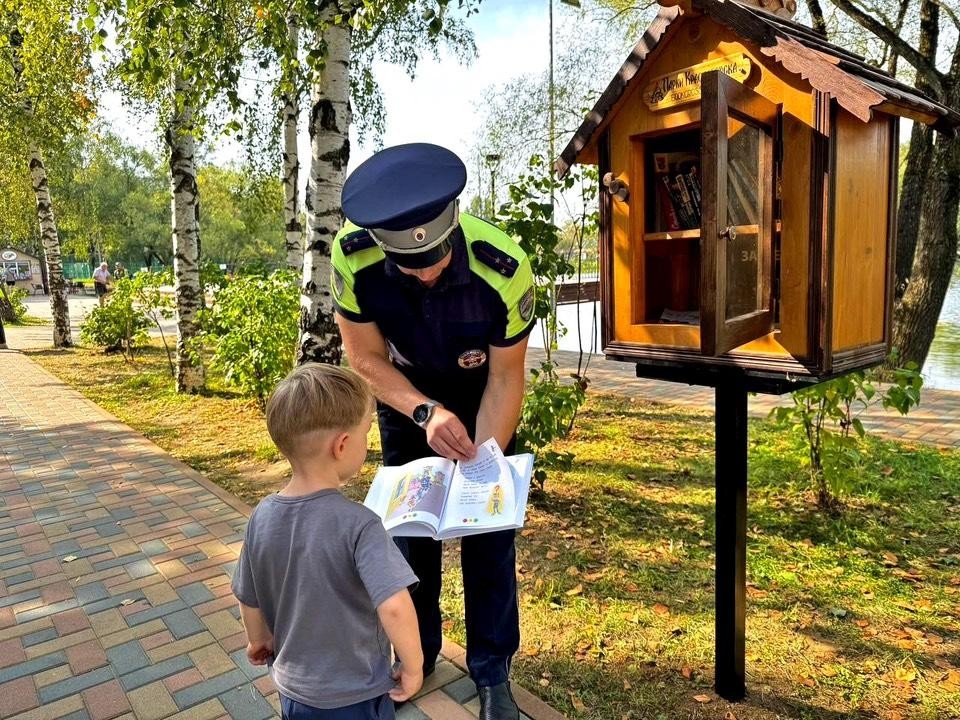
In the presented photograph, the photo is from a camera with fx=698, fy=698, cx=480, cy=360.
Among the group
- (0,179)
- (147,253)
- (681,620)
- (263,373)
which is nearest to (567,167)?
(681,620)

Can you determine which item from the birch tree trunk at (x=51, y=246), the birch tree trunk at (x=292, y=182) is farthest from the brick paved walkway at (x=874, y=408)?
the birch tree trunk at (x=51, y=246)

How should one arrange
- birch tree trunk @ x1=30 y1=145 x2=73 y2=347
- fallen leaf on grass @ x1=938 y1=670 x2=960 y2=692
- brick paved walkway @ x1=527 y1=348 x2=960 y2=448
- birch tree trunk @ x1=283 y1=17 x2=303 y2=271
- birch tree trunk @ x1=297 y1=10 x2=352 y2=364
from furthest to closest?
1. birch tree trunk @ x1=30 y1=145 x2=73 y2=347
2. birch tree trunk @ x1=283 y1=17 x2=303 y2=271
3. brick paved walkway @ x1=527 y1=348 x2=960 y2=448
4. birch tree trunk @ x1=297 y1=10 x2=352 y2=364
5. fallen leaf on grass @ x1=938 y1=670 x2=960 y2=692

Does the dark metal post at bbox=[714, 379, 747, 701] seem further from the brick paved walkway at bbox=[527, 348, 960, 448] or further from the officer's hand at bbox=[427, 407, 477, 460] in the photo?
the brick paved walkway at bbox=[527, 348, 960, 448]

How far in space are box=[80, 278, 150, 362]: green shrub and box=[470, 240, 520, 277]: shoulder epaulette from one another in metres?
10.9

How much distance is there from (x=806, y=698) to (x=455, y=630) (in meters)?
1.41

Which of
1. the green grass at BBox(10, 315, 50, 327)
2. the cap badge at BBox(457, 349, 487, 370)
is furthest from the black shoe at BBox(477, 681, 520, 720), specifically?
the green grass at BBox(10, 315, 50, 327)

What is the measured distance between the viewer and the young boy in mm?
1530

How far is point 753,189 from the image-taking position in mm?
2105

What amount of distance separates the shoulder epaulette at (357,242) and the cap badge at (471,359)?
18.2 inches

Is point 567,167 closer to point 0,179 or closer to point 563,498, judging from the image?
point 563,498

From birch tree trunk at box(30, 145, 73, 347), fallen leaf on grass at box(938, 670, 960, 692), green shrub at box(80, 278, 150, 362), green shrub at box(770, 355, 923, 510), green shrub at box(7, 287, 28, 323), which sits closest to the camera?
fallen leaf on grass at box(938, 670, 960, 692)

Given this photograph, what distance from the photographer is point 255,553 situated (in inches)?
63.1

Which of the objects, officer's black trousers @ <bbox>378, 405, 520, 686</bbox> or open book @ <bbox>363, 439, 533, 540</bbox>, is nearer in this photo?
open book @ <bbox>363, 439, 533, 540</bbox>

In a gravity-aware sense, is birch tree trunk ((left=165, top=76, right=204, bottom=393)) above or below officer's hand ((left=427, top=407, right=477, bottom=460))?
above
